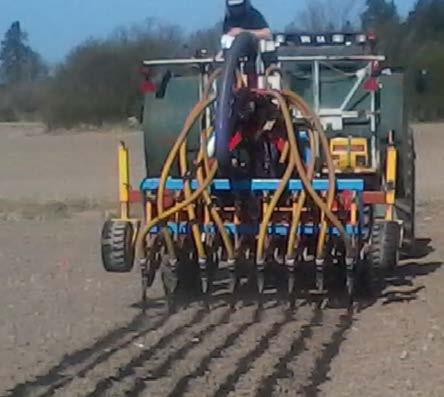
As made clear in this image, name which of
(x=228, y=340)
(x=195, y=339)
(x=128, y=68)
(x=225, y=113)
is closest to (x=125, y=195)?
(x=225, y=113)

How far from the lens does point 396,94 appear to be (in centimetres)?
1317

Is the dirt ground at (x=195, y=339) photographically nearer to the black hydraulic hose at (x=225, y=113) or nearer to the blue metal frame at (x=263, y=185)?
the blue metal frame at (x=263, y=185)

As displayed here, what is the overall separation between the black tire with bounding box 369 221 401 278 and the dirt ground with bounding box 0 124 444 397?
364 millimetres

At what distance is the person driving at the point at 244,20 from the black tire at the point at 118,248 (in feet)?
7.02

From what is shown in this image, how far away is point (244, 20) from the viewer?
13.1 meters

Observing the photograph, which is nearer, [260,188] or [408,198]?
[260,188]

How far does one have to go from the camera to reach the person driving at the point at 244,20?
12844 mm

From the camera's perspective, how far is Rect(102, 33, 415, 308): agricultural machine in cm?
1123

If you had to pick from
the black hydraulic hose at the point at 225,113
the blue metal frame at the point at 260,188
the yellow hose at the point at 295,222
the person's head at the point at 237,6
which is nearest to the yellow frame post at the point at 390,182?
the blue metal frame at the point at 260,188

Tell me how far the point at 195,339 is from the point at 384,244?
2107mm

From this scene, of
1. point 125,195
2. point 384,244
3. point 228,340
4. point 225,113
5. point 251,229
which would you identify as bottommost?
point 228,340

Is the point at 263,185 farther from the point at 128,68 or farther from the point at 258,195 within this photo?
the point at 128,68

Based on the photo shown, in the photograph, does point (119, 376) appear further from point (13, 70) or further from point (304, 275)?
point (13, 70)

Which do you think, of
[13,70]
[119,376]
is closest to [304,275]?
[119,376]
